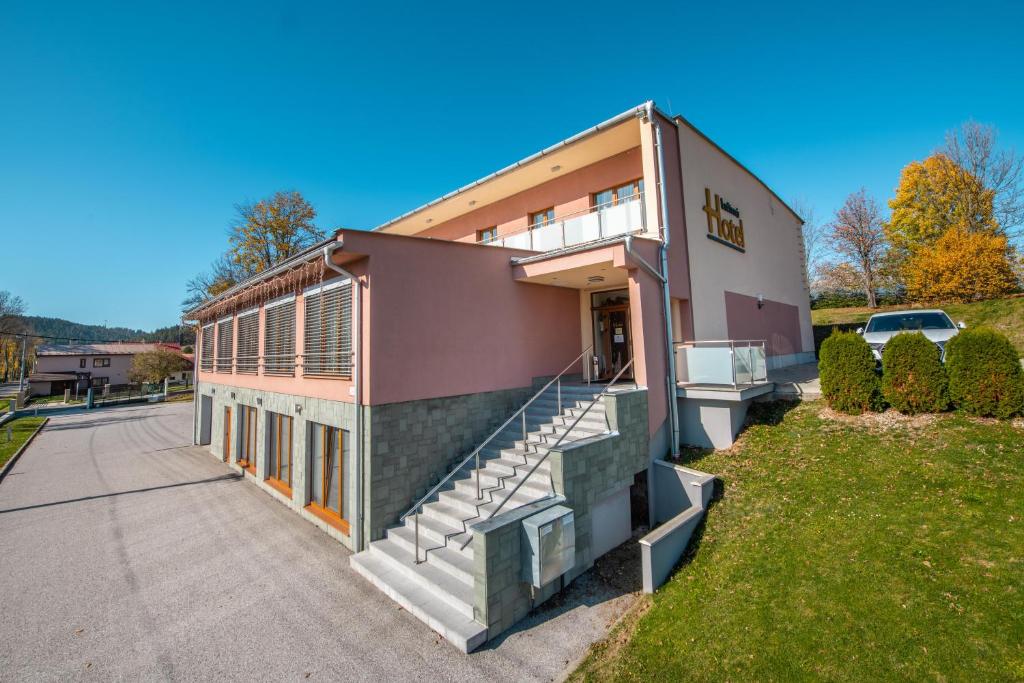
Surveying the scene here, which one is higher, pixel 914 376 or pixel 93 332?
pixel 93 332

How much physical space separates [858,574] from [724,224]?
10779mm

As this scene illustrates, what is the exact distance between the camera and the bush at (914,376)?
7.84 metres

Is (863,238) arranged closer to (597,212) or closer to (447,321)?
(597,212)

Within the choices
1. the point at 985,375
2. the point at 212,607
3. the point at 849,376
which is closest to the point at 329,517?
the point at 212,607

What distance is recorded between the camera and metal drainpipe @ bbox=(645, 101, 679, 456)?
9.23m

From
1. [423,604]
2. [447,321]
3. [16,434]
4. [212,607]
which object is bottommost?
[212,607]

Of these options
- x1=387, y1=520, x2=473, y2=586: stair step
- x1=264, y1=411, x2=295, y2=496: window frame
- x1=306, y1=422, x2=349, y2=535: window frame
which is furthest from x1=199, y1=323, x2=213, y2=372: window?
x1=387, y1=520, x2=473, y2=586: stair step

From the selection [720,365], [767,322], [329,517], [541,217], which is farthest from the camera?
[767,322]

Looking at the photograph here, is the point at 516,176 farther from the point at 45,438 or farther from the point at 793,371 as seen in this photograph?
the point at 45,438

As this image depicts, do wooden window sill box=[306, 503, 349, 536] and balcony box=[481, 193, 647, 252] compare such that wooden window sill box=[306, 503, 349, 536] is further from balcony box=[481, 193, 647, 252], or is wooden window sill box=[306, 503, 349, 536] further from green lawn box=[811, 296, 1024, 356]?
green lawn box=[811, 296, 1024, 356]

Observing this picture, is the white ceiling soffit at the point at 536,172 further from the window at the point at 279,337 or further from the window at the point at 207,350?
the window at the point at 207,350

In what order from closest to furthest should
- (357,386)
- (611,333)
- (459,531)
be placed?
(459,531) < (357,386) < (611,333)

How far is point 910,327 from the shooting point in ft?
34.0

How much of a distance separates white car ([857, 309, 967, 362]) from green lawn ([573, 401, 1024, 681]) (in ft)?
9.34
